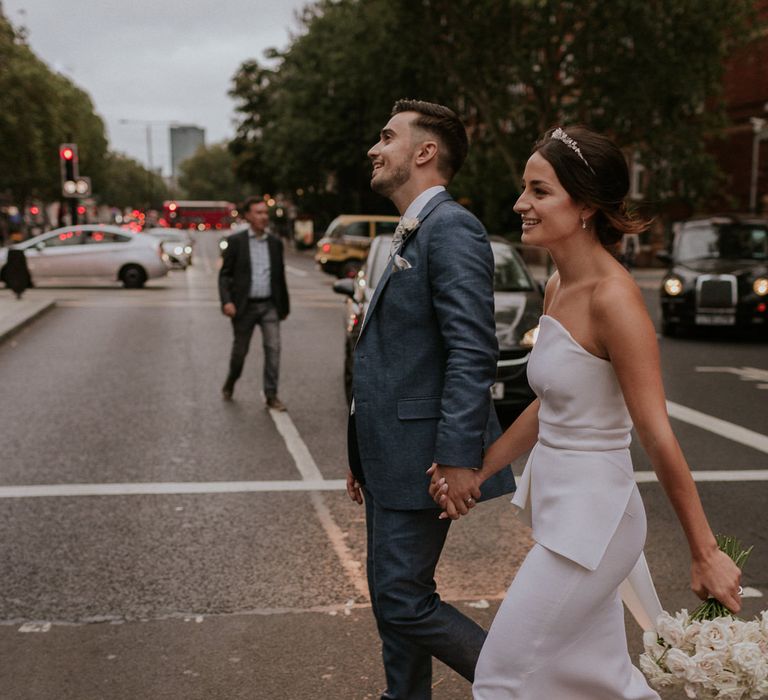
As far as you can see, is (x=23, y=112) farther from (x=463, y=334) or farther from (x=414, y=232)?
(x=463, y=334)

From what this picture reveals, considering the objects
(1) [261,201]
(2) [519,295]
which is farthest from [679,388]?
(1) [261,201]

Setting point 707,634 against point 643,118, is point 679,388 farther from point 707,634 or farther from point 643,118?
point 643,118

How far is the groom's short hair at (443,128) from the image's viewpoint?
9.31 ft

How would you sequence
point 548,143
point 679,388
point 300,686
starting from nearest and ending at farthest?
point 548,143
point 300,686
point 679,388

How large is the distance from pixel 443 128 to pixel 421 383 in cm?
73

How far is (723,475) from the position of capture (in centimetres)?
684

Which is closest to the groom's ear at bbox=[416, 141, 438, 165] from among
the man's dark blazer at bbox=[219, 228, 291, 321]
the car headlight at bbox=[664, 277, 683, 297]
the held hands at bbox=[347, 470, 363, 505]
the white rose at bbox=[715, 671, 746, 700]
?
the held hands at bbox=[347, 470, 363, 505]

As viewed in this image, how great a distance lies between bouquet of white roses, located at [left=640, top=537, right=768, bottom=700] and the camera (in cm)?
202

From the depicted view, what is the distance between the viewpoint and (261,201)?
9.09 m

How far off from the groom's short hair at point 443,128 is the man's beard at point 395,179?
10 centimetres

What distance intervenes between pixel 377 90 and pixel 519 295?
29123 millimetres

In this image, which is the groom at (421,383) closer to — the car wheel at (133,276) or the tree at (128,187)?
the car wheel at (133,276)

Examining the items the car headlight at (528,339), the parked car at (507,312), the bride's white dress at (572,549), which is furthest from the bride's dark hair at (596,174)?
the car headlight at (528,339)

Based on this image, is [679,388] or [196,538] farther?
[679,388]
